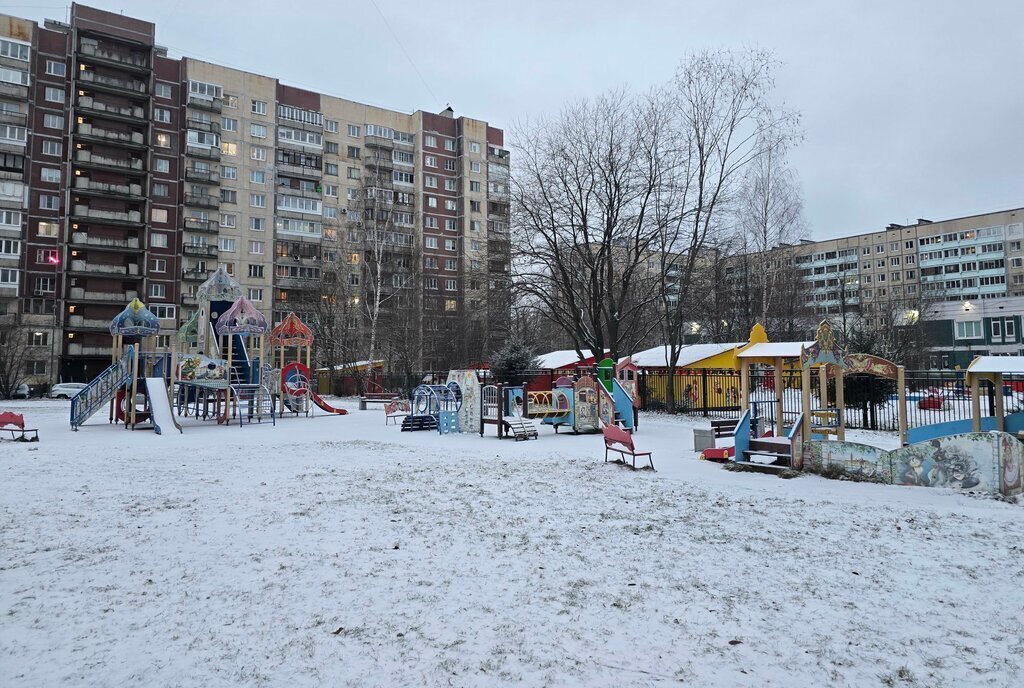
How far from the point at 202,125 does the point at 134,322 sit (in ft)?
145

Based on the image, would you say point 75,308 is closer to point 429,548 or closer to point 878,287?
point 429,548

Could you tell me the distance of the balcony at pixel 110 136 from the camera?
54594 mm

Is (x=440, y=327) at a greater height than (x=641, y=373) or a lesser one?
greater

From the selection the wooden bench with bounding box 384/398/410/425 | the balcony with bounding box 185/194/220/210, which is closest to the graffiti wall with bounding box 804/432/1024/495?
the wooden bench with bounding box 384/398/410/425

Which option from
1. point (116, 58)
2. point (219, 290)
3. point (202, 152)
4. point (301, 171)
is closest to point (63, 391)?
point (219, 290)

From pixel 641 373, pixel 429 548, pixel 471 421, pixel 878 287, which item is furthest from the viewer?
pixel 878 287

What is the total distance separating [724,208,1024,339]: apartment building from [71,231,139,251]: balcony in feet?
230

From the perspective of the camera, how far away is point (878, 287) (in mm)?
88750

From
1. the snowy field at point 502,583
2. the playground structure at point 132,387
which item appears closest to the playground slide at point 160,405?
the playground structure at point 132,387

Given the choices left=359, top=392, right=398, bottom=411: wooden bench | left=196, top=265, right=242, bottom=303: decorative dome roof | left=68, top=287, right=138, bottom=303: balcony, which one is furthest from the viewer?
left=68, top=287, right=138, bottom=303: balcony

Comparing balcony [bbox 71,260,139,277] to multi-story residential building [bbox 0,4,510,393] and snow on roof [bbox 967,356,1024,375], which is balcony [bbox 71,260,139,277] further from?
snow on roof [bbox 967,356,1024,375]

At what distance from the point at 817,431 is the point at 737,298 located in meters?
31.7

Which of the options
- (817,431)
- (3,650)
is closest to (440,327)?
(817,431)

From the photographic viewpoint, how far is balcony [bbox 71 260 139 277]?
53.0m
